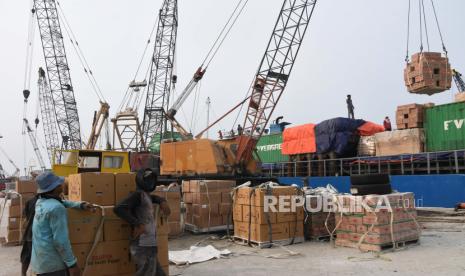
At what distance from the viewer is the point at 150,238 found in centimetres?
548

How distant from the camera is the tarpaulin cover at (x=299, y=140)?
25.7m

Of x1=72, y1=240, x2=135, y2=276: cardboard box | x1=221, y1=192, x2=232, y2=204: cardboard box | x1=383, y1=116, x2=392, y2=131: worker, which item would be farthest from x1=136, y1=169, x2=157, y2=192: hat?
x1=383, y1=116, x2=392, y2=131: worker

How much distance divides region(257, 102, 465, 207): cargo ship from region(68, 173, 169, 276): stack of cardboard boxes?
10.7 meters

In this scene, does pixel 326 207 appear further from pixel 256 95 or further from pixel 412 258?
pixel 256 95

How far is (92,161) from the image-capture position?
1464 centimetres

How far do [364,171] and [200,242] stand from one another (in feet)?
47.2

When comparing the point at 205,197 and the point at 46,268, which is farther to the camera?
the point at 205,197

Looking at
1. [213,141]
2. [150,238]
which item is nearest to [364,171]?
[213,141]

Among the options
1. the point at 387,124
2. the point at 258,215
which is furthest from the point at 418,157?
the point at 258,215

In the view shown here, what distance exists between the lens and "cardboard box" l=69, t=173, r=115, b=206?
19.1ft

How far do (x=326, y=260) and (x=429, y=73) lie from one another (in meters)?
8.31

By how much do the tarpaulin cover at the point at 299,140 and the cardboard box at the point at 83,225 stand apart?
20957mm

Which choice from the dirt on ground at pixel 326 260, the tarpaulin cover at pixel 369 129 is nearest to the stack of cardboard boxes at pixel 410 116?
the tarpaulin cover at pixel 369 129

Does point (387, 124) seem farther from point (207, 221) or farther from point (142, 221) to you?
point (142, 221)
